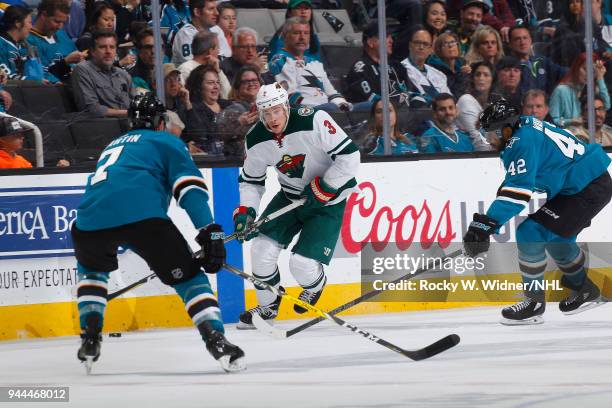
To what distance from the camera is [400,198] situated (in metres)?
6.70

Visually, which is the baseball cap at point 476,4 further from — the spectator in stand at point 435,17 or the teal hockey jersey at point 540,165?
the teal hockey jersey at point 540,165

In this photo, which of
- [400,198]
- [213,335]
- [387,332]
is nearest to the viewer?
[213,335]

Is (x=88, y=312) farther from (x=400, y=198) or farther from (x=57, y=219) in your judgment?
(x=400, y=198)

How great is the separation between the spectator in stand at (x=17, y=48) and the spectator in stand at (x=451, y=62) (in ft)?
7.74

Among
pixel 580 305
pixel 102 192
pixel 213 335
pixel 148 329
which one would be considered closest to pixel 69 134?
pixel 148 329

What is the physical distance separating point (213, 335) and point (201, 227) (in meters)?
0.40

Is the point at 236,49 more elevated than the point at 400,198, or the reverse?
the point at 236,49

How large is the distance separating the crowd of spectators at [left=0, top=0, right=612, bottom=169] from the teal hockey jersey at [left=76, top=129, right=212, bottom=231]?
5.18 feet

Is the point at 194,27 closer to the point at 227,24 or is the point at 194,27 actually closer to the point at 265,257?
the point at 227,24

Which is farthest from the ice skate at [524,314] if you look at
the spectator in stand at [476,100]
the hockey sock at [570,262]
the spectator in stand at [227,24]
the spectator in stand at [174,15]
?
the spectator in stand at [174,15]

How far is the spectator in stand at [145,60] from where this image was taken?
6.20 metres

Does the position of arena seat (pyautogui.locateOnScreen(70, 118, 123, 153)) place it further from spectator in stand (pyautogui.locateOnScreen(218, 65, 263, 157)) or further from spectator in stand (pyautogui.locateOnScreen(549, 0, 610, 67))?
spectator in stand (pyautogui.locateOnScreen(549, 0, 610, 67))

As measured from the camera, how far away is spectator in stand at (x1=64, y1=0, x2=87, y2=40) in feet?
19.9

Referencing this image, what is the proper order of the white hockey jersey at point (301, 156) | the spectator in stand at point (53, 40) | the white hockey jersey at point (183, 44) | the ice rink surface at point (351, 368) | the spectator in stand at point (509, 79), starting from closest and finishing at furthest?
the ice rink surface at point (351, 368), the white hockey jersey at point (301, 156), the spectator in stand at point (53, 40), the white hockey jersey at point (183, 44), the spectator in stand at point (509, 79)
